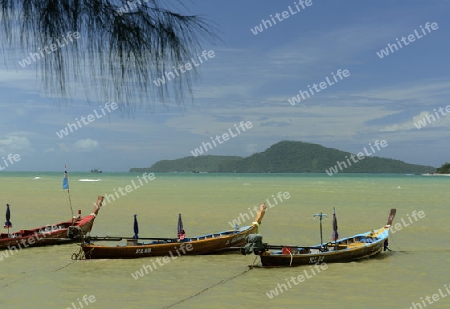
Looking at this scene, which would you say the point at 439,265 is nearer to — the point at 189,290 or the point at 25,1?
the point at 189,290

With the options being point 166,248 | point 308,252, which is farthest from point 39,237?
point 308,252

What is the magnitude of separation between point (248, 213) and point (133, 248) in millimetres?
21648

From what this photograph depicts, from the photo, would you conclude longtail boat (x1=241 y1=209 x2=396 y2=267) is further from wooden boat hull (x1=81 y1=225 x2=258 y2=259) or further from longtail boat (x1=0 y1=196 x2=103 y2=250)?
longtail boat (x1=0 y1=196 x2=103 y2=250)

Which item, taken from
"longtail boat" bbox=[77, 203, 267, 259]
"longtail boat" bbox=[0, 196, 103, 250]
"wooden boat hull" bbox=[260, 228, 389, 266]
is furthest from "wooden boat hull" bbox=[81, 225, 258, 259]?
"wooden boat hull" bbox=[260, 228, 389, 266]

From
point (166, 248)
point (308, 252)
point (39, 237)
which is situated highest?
point (39, 237)

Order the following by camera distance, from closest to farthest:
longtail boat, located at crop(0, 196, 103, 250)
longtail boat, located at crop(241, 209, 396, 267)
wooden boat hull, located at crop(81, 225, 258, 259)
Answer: longtail boat, located at crop(241, 209, 396, 267), wooden boat hull, located at crop(81, 225, 258, 259), longtail boat, located at crop(0, 196, 103, 250)

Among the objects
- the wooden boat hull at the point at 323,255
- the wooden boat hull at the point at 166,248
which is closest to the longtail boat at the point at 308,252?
the wooden boat hull at the point at 323,255

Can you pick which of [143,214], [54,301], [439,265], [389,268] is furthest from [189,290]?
[143,214]

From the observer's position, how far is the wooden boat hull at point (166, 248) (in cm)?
1790

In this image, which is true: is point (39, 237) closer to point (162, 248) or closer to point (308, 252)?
point (162, 248)

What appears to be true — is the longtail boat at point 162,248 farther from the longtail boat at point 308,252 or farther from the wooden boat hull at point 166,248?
the longtail boat at point 308,252

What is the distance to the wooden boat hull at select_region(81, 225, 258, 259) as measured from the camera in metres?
17.9

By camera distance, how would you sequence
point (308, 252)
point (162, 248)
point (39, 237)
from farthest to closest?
point (39, 237) → point (162, 248) → point (308, 252)

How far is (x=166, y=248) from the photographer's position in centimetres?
1842
